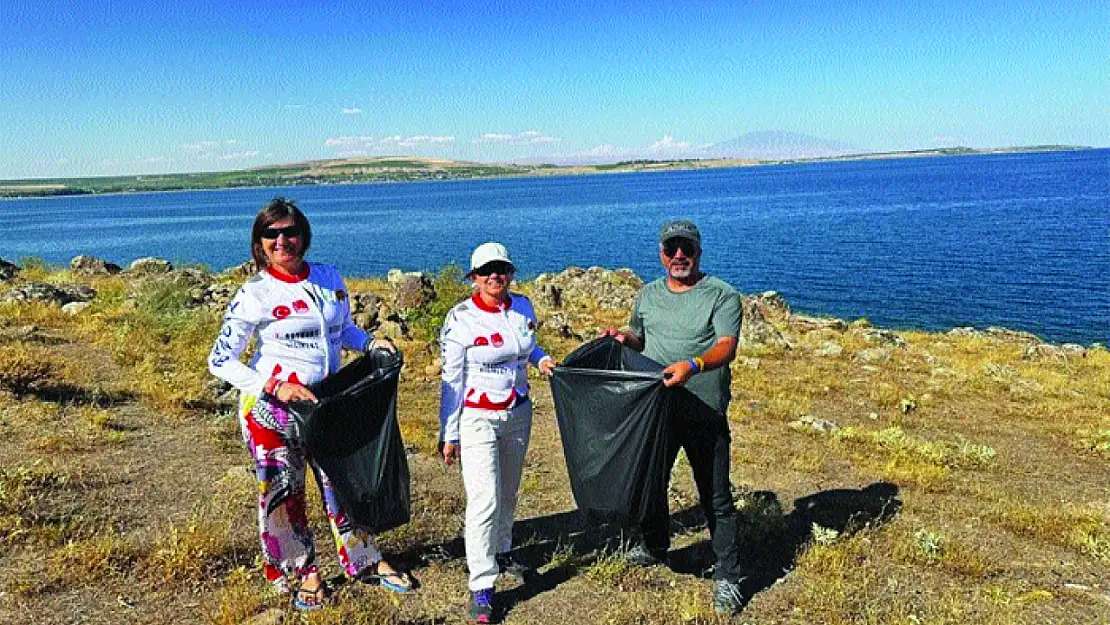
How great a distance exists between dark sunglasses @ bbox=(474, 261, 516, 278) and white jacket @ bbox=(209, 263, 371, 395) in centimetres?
83

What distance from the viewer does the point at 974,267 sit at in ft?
133

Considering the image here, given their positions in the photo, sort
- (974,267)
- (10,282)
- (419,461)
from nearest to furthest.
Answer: (419,461) → (10,282) → (974,267)

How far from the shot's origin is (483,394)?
4.52 metres

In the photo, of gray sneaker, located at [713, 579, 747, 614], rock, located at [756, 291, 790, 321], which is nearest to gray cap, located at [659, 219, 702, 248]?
gray sneaker, located at [713, 579, 747, 614]

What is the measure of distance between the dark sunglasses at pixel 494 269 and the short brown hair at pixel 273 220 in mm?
1005

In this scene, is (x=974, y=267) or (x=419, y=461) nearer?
(x=419, y=461)

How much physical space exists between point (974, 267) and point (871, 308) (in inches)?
472

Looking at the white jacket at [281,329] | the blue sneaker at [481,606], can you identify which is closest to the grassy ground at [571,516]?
the blue sneaker at [481,606]

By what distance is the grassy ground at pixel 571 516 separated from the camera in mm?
4875

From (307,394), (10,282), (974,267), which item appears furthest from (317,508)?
(974,267)

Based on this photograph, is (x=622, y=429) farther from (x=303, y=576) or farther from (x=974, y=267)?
(x=974, y=267)

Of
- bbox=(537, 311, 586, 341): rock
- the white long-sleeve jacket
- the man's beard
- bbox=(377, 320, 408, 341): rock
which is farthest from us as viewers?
bbox=(537, 311, 586, 341): rock

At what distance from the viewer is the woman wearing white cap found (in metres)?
4.48

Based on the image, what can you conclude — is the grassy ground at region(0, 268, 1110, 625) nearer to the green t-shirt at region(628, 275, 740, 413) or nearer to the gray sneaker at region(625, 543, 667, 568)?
the gray sneaker at region(625, 543, 667, 568)
